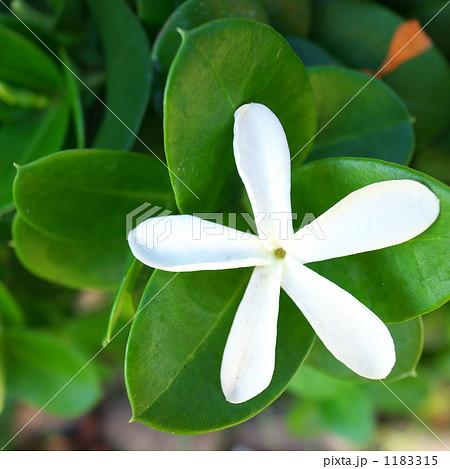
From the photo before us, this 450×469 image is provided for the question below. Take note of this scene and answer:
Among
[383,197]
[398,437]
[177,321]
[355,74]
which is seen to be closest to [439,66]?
[355,74]

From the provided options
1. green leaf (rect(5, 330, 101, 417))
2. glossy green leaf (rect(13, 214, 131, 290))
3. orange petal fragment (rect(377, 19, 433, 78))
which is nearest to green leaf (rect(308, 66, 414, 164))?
orange petal fragment (rect(377, 19, 433, 78))

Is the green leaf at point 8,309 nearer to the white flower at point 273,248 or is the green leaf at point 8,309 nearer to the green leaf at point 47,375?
the green leaf at point 47,375

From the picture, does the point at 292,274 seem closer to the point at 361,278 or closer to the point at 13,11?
the point at 361,278

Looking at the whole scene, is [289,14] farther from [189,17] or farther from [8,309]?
[8,309]

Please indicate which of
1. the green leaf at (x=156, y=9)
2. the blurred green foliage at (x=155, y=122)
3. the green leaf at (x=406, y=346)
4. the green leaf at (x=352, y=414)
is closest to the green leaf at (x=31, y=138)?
the blurred green foliage at (x=155, y=122)

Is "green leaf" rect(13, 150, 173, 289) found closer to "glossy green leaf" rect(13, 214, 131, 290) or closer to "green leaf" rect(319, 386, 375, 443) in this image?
"glossy green leaf" rect(13, 214, 131, 290)

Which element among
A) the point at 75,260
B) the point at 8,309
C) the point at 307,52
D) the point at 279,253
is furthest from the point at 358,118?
the point at 8,309
